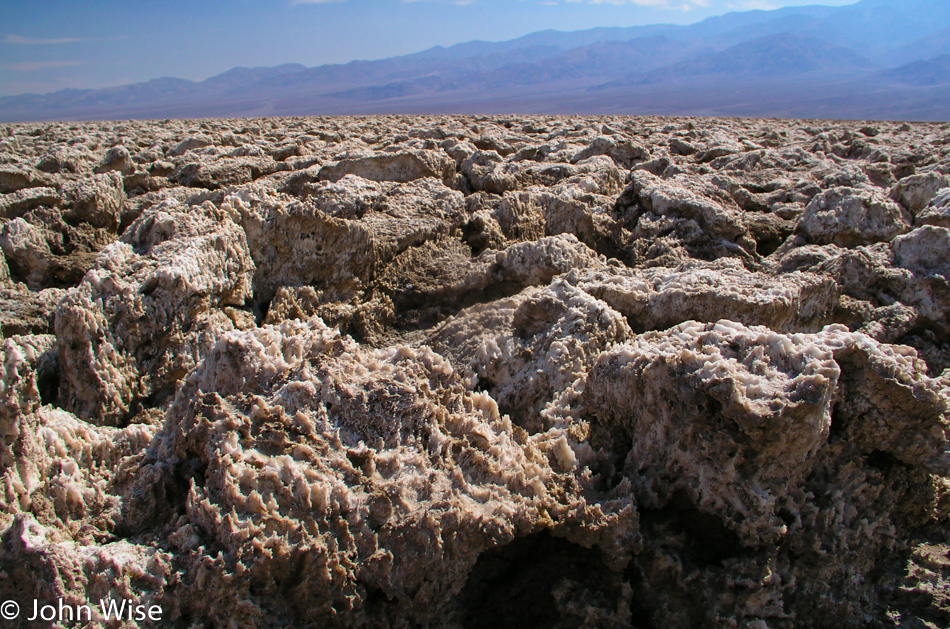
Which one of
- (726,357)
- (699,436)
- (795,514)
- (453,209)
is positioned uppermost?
(453,209)

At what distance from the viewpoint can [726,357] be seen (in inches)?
72.2

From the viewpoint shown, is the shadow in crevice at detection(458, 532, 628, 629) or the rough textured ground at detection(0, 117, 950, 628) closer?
the rough textured ground at detection(0, 117, 950, 628)

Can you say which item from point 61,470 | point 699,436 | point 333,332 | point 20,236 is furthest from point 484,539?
point 20,236

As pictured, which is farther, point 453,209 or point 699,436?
point 453,209

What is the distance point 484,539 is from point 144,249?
2413 mm

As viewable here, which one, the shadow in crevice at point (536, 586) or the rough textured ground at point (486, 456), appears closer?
the rough textured ground at point (486, 456)

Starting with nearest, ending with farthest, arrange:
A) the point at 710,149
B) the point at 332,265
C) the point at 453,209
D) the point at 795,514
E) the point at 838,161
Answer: the point at 795,514
the point at 332,265
the point at 453,209
the point at 838,161
the point at 710,149

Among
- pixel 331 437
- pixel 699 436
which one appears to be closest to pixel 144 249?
pixel 331 437

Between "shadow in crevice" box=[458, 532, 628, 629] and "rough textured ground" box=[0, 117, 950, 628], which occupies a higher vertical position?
"rough textured ground" box=[0, 117, 950, 628]

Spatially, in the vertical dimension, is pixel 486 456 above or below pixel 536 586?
above

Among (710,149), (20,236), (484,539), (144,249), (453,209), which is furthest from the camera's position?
(710,149)

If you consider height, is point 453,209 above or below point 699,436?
above

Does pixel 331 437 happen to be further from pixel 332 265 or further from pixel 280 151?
pixel 280 151

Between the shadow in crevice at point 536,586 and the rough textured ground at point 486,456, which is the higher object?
the rough textured ground at point 486,456
